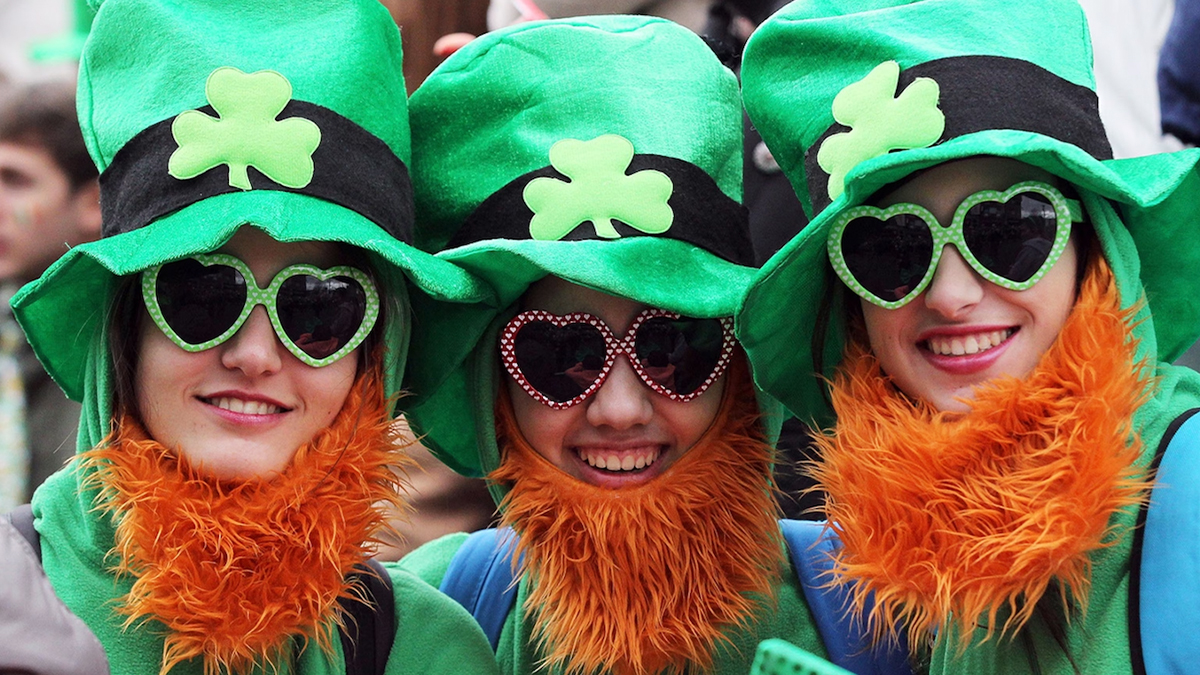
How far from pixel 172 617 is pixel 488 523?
67.0 inches

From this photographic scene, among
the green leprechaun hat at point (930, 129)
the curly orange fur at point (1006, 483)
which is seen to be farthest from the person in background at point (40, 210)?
the curly orange fur at point (1006, 483)

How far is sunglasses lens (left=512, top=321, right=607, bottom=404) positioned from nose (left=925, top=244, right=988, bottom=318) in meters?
0.65

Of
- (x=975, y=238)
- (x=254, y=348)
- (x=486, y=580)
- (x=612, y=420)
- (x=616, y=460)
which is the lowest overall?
(x=486, y=580)

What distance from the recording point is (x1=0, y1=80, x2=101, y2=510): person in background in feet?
12.6

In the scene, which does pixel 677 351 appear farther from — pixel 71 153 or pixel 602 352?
pixel 71 153

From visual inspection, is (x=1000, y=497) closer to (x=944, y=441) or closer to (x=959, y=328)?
(x=944, y=441)

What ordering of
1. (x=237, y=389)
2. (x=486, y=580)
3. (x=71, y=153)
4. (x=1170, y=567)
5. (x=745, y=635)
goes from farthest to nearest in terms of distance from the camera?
(x=71, y=153), (x=486, y=580), (x=745, y=635), (x=237, y=389), (x=1170, y=567)

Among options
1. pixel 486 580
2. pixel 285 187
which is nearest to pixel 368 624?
pixel 486 580

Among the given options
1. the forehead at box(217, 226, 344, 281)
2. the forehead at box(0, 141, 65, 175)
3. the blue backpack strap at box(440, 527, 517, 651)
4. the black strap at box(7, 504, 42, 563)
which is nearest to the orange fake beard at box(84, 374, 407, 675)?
the black strap at box(7, 504, 42, 563)

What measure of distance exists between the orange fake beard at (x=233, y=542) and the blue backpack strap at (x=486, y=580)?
0.43 meters

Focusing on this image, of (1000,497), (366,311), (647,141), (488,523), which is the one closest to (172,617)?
(366,311)

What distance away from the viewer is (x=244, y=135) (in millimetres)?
2330

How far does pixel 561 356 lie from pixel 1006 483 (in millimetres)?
872

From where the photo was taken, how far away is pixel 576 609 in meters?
2.50
